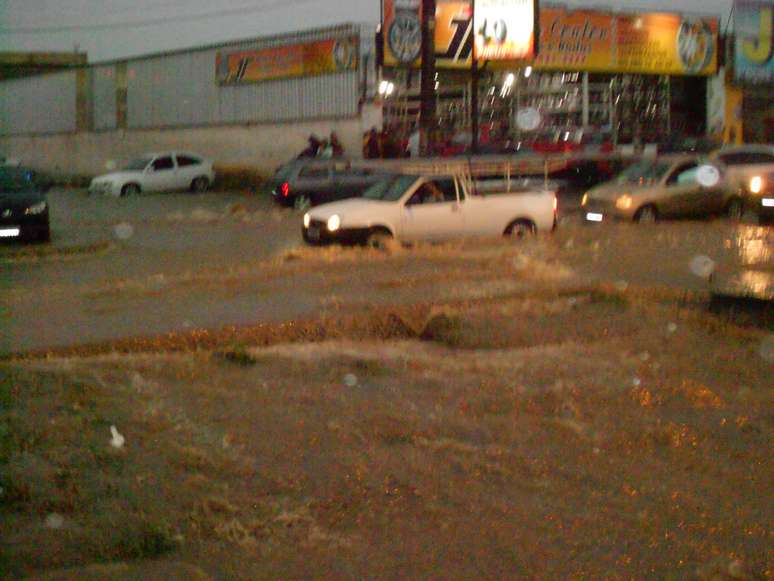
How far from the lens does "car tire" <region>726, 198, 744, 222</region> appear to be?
72.2ft

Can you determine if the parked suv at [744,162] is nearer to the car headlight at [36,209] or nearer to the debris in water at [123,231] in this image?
the debris in water at [123,231]

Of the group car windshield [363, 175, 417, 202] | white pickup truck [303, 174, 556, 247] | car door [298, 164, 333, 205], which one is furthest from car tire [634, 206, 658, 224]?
car door [298, 164, 333, 205]

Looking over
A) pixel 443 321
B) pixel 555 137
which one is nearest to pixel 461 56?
pixel 555 137

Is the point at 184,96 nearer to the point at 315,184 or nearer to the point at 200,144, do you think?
the point at 200,144

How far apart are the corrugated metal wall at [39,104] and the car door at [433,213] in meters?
39.2

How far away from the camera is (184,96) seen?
44.5 m

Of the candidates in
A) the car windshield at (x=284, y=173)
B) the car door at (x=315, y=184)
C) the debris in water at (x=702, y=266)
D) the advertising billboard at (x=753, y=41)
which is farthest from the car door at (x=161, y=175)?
the advertising billboard at (x=753, y=41)

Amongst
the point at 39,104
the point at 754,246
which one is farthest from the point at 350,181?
the point at 39,104

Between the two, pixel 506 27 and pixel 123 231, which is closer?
pixel 123 231

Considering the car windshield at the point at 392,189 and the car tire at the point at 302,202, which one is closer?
the car windshield at the point at 392,189

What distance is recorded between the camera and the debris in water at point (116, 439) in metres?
6.90

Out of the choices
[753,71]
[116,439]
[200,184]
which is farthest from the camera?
[753,71]

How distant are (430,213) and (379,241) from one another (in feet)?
3.54

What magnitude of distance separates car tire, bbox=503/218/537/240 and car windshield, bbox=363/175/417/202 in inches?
80.1
